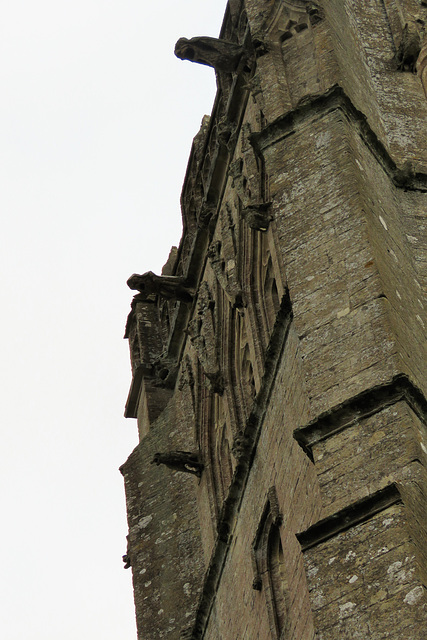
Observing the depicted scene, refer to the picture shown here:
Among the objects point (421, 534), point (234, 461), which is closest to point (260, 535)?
point (234, 461)

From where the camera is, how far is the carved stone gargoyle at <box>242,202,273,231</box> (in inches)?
593

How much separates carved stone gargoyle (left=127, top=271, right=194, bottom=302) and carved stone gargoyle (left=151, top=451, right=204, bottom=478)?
6.26 feet

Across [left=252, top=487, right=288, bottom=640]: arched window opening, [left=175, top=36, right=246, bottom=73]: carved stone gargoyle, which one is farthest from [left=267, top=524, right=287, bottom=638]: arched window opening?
[left=175, top=36, right=246, bottom=73]: carved stone gargoyle

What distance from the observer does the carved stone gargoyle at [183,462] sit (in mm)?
18469

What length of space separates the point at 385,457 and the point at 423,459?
25 centimetres

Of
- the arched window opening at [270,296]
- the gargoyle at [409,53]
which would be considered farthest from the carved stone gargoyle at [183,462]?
the gargoyle at [409,53]

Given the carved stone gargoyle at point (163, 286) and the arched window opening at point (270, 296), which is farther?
the carved stone gargoyle at point (163, 286)

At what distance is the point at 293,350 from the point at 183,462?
554cm

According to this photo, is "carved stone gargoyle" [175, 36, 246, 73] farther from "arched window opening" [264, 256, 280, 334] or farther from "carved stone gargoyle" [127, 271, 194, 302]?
"carved stone gargoyle" [127, 271, 194, 302]

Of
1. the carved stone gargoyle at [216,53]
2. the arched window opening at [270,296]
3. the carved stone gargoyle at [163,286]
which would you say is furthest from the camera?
the carved stone gargoyle at [163,286]

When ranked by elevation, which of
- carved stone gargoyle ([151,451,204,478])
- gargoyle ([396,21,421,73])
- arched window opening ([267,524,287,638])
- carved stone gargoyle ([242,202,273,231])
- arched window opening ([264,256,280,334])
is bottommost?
arched window opening ([267,524,287,638])

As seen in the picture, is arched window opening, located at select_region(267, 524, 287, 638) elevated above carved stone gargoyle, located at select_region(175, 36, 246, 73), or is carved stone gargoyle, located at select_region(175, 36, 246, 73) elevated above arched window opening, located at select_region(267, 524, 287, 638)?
carved stone gargoyle, located at select_region(175, 36, 246, 73)

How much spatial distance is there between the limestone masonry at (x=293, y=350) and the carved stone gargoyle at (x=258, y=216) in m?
0.02

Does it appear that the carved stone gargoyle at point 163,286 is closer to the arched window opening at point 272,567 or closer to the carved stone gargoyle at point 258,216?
the carved stone gargoyle at point 258,216
